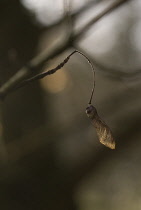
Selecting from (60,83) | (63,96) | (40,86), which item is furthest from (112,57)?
(40,86)

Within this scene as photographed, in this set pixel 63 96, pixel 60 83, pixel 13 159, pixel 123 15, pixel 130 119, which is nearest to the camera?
pixel 130 119

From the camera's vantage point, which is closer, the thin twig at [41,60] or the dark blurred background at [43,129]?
the thin twig at [41,60]

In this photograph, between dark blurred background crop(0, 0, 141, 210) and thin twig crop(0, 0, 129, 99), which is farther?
dark blurred background crop(0, 0, 141, 210)

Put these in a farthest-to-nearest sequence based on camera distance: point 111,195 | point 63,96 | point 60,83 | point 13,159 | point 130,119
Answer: point 63,96 → point 60,83 → point 111,195 → point 13,159 → point 130,119

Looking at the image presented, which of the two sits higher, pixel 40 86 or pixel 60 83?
pixel 60 83

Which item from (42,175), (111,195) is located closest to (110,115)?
(42,175)

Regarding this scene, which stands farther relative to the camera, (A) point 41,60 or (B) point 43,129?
(B) point 43,129

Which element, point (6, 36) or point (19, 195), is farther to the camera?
point (6, 36)

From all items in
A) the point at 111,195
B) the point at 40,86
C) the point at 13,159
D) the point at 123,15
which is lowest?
the point at 111,195

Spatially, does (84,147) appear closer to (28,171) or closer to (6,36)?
(28,171)

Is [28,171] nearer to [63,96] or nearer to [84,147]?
[84,147]
